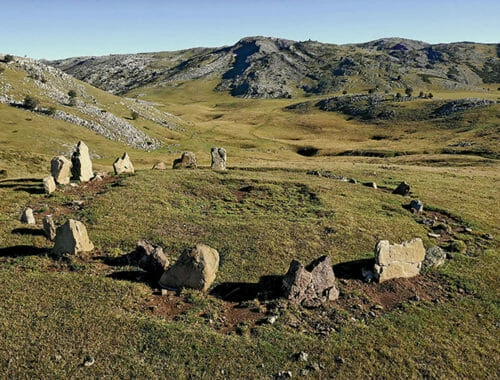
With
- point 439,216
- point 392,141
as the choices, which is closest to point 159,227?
point 439,216

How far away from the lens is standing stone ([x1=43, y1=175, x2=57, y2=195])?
36.5 m

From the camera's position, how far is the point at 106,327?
1861 centimetres

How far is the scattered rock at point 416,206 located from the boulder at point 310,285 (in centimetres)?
2090

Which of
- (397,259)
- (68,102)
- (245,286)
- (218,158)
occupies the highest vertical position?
(68,102)

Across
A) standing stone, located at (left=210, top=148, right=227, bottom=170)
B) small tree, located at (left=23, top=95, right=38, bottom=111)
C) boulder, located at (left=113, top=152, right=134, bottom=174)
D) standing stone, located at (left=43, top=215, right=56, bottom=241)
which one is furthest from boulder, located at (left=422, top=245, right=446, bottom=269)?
small tree, located at (left=23, top=95, right=38, bottom=111)

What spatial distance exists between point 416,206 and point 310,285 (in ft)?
76.3

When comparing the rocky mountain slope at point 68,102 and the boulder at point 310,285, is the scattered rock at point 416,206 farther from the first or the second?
the rocky mountain slope at point 68,102

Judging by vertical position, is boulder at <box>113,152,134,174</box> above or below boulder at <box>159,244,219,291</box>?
above

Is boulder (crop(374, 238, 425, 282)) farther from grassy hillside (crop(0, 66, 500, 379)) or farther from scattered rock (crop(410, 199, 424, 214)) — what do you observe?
scattered rock (crop(410, 199, 424, 214))

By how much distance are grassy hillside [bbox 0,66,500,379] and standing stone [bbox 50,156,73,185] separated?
1827mm

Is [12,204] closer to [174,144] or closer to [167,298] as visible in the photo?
[167,298]

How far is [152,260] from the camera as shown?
24.7 meters

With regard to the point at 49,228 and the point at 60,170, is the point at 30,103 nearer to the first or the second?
the point at 60,170

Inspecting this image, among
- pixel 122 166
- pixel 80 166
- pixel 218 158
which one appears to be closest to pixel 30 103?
pixel 122 166
